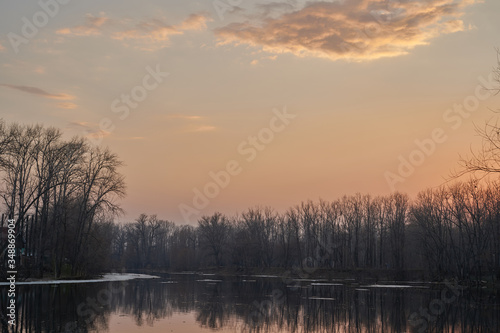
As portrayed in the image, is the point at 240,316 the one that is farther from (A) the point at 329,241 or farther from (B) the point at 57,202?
(A) the point at 329,241

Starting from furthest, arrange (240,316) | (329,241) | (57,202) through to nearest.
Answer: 1. (329,241)
2. (57,202)
3. (240,316)

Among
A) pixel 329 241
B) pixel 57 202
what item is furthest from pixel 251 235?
pixel 57 202

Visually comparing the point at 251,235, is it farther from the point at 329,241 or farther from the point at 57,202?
the point at 57,202

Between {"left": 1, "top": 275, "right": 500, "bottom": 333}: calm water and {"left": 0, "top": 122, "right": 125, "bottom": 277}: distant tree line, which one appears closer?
{"left": 1, "top": 275, "right": 500, "bottom": 333}: calm water

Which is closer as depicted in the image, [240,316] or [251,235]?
[240,316]

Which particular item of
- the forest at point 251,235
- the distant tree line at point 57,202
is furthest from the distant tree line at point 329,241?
the distant tree line at point 57,202

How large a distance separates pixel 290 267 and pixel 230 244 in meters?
21.3

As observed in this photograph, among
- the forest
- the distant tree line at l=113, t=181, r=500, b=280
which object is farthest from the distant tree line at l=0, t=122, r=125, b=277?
the distant tree line at l=113, t=181, r=500, b=280

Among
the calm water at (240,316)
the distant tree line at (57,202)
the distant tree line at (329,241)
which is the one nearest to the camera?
the calm water at (240,316)

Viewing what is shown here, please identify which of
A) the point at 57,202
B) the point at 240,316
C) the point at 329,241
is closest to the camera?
the point at 240,316

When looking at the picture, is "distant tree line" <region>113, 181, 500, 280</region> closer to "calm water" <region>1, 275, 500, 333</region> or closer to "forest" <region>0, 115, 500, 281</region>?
"forest" <region>0, 115, 500, 281</region>

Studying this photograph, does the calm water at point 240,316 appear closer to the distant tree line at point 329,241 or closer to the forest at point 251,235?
the forest at point 251,235

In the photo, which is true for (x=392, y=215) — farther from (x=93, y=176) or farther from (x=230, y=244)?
(x=93, y=176)

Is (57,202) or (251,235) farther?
(251,235)
